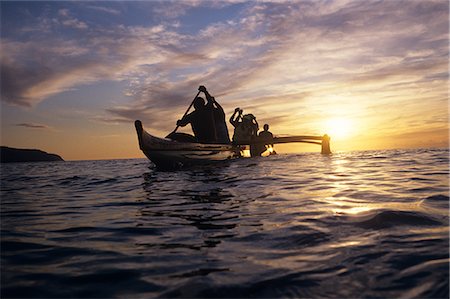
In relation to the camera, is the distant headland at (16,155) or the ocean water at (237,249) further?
the distant headland at (16,155)

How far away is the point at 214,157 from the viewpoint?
16.7m

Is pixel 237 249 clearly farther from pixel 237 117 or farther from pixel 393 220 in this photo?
pixel 237 117

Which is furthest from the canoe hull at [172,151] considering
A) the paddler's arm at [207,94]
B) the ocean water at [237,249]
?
the ocean water at [237,249]

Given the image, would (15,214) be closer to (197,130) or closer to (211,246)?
(211,246)

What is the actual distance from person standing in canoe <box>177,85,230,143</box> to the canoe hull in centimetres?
104

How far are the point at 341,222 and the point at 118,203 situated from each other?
4.44 meters

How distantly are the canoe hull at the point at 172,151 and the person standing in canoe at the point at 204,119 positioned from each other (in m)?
1.04

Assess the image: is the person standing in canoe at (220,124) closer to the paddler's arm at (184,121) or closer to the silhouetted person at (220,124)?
the silhouetted person at (220,124)

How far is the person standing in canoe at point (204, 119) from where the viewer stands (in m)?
16.1

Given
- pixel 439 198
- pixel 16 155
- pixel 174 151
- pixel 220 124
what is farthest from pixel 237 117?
pixel 16 155

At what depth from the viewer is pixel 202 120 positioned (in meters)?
16.5

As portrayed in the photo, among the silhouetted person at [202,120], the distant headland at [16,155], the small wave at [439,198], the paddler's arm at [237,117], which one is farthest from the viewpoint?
the distant headland at [16,155]

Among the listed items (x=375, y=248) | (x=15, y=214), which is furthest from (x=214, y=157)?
(x=375, y=248)

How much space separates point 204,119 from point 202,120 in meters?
0.12
